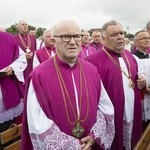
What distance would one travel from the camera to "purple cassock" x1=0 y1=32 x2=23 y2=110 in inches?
185

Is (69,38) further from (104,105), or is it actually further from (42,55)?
(42,55)

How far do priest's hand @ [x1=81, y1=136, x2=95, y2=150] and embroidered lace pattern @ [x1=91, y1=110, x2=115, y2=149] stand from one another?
7 cm

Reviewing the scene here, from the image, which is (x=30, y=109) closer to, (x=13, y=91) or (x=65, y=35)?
(x=65, y=35)

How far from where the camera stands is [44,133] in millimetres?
3129

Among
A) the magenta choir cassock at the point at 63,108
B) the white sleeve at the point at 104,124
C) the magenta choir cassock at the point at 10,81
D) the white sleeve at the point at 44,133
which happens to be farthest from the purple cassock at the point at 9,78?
the white sleeve at the point at 104,124

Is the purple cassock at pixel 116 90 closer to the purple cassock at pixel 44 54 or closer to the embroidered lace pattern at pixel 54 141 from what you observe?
the embroidered lace pattern at pixel 54 141

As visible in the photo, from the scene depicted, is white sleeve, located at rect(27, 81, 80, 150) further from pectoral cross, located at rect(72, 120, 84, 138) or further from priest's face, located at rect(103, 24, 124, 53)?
priest's face, located at rect(103, 24, 124, 53)

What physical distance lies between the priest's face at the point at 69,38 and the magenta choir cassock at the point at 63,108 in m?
0.21

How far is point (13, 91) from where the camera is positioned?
4.78 m

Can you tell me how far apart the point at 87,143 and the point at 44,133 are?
51 centimetres

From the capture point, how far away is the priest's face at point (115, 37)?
4.46 meters

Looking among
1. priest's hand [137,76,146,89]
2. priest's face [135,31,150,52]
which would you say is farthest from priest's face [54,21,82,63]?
priest's face [135,31,150,52]

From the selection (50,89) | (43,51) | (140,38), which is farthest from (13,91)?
(43,51)

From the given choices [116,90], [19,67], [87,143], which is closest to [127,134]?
[116,90]
